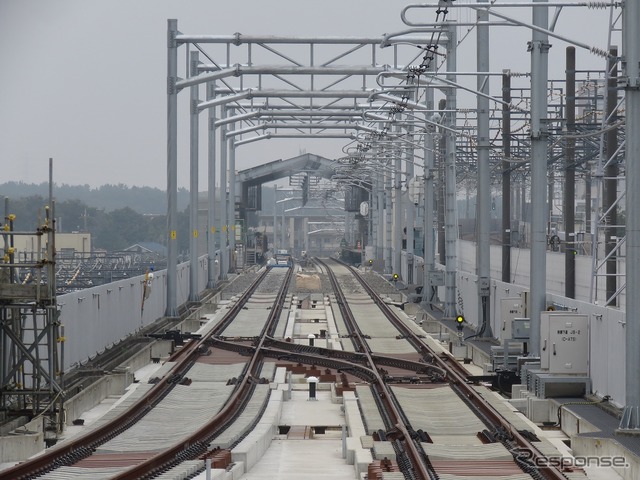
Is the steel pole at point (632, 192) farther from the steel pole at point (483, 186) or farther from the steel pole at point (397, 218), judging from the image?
the steel pole at point (397, 218)

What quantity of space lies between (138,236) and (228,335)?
8802 cm

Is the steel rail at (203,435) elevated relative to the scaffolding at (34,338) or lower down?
lower down

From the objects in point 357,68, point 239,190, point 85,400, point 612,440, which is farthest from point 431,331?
point 239,190

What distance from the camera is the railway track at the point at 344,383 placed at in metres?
14.9

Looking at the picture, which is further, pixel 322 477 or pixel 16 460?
pixel 16 460

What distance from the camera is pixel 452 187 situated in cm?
3806

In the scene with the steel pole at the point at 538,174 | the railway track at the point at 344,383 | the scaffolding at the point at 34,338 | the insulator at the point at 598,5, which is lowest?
the railway track at the point at 344,383

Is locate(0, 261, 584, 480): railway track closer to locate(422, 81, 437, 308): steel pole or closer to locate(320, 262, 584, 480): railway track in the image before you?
locate(320, 262, 584, 480): railway track

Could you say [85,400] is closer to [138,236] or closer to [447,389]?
[447,389]

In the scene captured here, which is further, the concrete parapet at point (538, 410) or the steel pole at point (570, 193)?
the steel pole at point (570, 193)

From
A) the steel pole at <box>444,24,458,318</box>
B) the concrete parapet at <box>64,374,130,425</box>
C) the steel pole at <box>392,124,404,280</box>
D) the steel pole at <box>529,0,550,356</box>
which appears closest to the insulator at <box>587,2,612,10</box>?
the steel pole at <box>529,0,550,356</box>

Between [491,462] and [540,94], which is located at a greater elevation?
[540,94]

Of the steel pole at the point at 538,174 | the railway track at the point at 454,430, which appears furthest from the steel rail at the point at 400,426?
the steel pole at the point at 538,174

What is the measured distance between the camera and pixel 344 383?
24.0 metres
